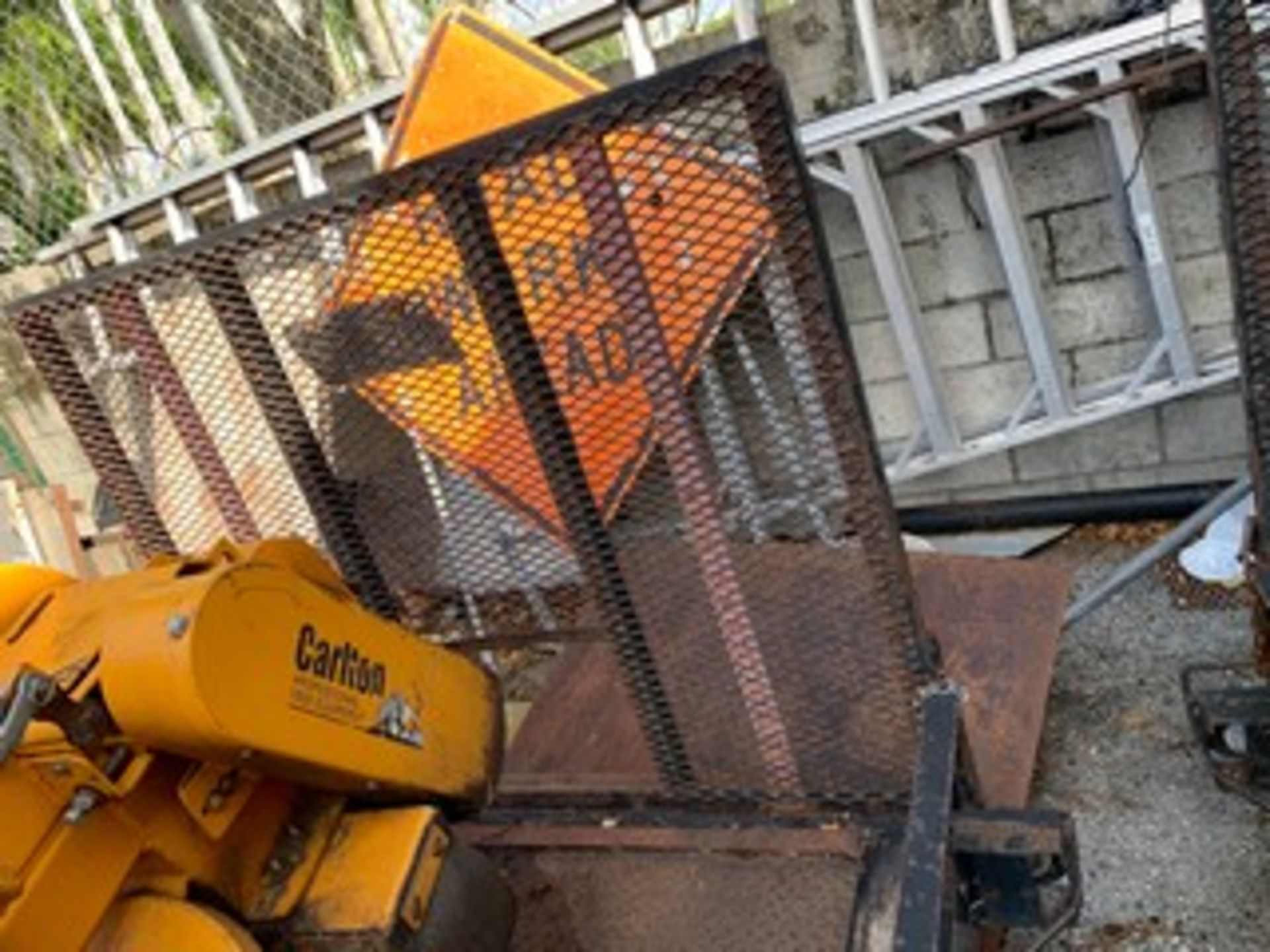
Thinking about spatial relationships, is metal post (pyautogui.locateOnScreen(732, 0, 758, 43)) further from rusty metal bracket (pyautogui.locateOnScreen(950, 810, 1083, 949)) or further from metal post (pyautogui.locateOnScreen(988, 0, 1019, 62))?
rusty metal bracket (pyautogui.locateOnScreen(950, 810, 1083, 949))

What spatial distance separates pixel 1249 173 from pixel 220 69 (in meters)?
3.87

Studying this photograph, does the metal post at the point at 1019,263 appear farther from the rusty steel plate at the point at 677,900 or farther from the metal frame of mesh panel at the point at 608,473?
the rusty steel plate at the point at 677,900

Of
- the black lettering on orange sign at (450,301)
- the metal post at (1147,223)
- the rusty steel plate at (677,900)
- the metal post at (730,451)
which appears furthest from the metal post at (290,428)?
the metal post at (1147,223)

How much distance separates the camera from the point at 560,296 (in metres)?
1.89

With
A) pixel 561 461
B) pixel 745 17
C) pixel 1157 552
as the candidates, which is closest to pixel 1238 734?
pixel 1157 552

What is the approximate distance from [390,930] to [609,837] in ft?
2.05

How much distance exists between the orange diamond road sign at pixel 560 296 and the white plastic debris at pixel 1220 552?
192 cm

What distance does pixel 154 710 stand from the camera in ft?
4.60

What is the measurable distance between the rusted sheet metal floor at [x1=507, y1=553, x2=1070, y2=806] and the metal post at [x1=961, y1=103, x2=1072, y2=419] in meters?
0.77

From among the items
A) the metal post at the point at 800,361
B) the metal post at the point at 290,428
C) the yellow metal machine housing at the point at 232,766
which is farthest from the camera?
the metal post at the point at 290,428

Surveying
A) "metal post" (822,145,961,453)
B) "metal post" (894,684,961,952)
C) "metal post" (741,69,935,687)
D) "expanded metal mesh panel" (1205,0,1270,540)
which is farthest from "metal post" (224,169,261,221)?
"expanded metal mesh panel" (1205,0,1270,540)

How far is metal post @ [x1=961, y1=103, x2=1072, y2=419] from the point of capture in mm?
2982

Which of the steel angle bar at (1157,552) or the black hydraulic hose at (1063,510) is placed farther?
the black hydraulic hose at (1063,510)

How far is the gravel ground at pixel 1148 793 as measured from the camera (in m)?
2.07
